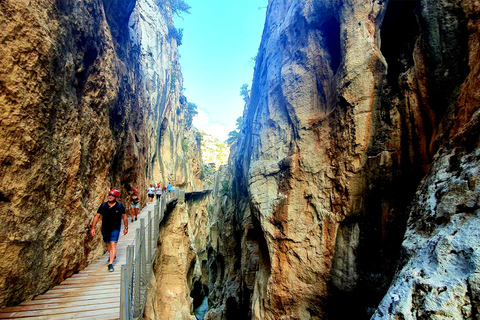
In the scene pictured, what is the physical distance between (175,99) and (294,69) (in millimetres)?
23993

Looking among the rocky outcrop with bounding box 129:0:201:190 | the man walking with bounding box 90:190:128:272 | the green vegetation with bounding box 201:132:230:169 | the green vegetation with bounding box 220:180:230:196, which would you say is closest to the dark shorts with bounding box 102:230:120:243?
the man walking with bounding box 90:190:128:272

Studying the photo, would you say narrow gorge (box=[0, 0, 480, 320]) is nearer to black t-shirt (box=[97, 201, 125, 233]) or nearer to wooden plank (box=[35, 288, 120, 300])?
wooden plank (box=[35, 288, 120, 300])

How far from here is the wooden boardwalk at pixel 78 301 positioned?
3182 mm

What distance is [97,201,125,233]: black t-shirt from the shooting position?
468cm

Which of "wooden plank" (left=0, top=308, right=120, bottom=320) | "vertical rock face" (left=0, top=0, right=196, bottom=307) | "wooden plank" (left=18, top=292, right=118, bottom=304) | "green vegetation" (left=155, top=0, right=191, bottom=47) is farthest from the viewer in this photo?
"green vegetation" (left=155, top=0, right=191, bottom=47)

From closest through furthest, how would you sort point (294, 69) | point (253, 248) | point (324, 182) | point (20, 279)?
point (20, 279)
point (324, 182)
point (294, 69)
point (253, 248)

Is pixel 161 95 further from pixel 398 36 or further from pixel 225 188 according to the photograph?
pixel 398 36

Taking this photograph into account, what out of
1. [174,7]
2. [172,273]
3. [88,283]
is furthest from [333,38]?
[174,7]

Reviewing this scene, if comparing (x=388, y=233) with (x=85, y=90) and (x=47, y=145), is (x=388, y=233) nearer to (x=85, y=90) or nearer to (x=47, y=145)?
(x=47, y=145)

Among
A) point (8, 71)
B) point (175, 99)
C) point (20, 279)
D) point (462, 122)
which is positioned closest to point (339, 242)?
point (462, 122)

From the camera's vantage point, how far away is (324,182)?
6.73m

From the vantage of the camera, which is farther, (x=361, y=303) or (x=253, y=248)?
(x=253, y=248)

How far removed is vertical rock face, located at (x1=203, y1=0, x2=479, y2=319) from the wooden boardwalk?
12.5 feet

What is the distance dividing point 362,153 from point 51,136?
6.81 meters
